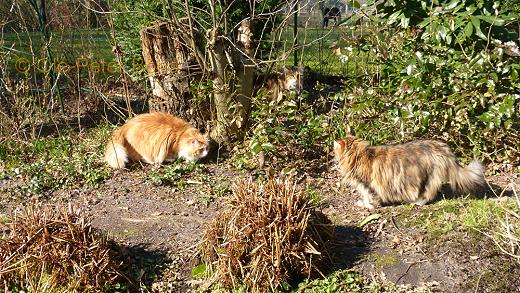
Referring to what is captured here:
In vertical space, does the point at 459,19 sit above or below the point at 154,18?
below

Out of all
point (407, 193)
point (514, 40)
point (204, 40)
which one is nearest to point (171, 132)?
point (204, 40)

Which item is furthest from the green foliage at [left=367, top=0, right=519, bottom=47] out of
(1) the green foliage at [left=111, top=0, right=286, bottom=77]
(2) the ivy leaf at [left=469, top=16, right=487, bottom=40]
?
(1) the green foliage at [left=111, top=0, right=286, bottom=77]

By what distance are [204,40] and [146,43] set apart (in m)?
0.91

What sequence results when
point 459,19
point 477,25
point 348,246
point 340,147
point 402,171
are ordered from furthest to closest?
point 459,19 < point 477,25 < point 340,147 < point 402,171 < point 348,246

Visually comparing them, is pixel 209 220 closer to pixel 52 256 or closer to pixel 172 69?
pixel 52 256

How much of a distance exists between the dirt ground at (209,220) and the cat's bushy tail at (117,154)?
0.38ft

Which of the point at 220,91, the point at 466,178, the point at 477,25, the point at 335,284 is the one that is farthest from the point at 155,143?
the point at 477,25

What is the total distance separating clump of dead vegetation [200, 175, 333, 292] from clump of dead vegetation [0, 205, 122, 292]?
884 millimetres

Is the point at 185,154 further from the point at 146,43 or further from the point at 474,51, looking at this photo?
the point at 474,51

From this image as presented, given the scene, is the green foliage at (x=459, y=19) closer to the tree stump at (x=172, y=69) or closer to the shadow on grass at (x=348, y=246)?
the shadow on grass at (x=348, y=246)

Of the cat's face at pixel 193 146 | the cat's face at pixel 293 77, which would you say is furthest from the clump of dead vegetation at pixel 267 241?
the cat's face at pixel 293 77

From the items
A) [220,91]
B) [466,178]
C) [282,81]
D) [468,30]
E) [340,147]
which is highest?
[468,30]

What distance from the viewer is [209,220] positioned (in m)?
4.93

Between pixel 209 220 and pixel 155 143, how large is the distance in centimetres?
160
